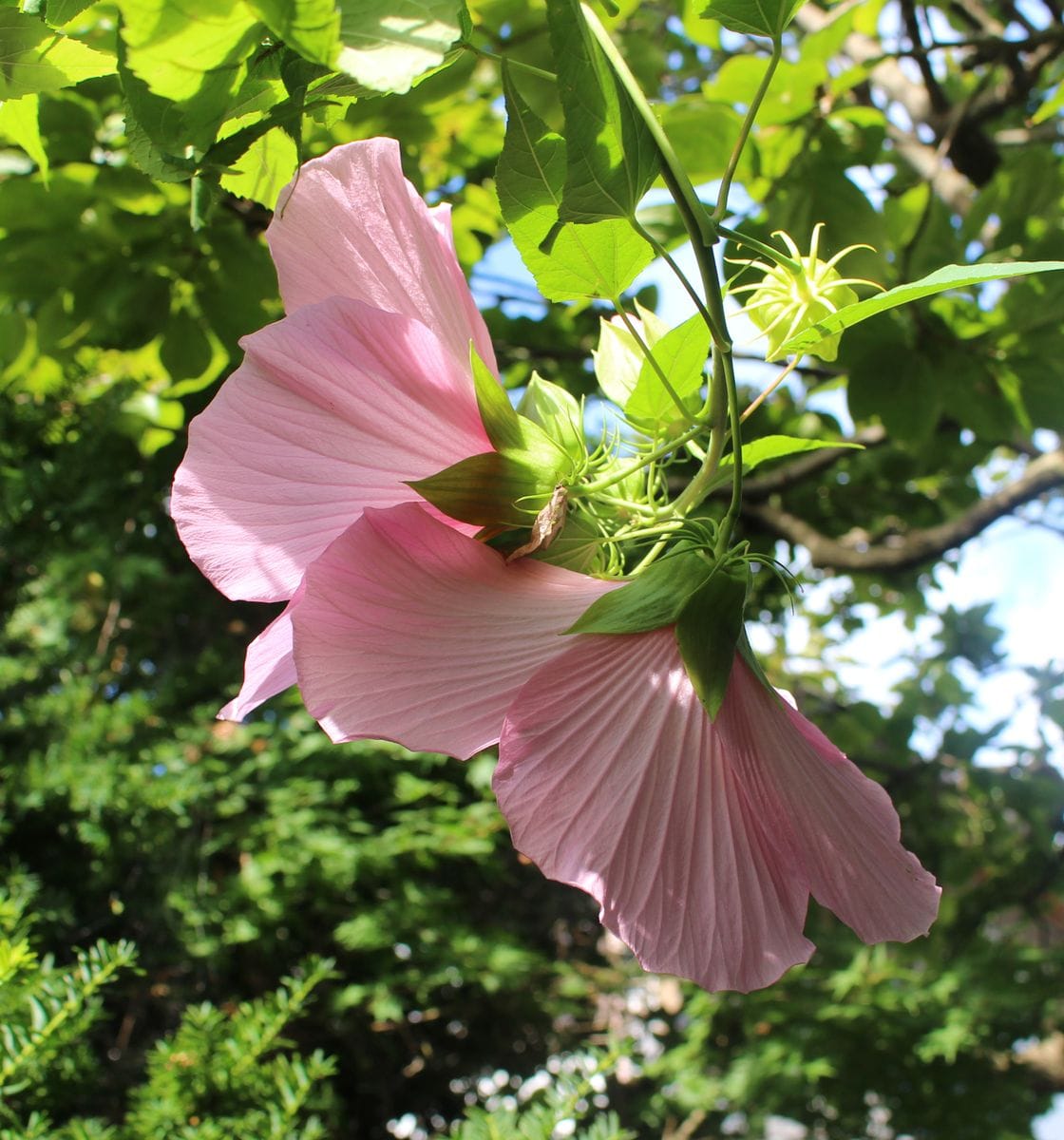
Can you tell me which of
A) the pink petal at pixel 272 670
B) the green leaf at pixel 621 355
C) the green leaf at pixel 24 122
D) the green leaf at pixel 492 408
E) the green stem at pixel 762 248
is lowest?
the pink petal at pixel 272 670

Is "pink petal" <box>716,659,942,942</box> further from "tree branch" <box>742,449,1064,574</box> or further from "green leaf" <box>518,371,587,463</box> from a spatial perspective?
"tree branch" <box>742,449,1064,574</box>

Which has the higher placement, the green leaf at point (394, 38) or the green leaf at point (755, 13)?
the green leaf at point (394, 38)

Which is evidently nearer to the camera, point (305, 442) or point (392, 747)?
point (305, 442)

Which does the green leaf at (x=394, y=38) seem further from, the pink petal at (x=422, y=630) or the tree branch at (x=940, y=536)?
the tree branch at (x=940, y=536)

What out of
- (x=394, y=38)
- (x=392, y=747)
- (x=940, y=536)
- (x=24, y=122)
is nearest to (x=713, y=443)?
(x=394, y=38)

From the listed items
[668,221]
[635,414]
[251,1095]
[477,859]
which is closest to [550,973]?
[477,859]

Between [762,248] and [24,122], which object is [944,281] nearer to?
[762,248]

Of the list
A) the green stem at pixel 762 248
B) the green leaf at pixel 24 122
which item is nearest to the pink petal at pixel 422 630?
the green stem at pixel 762 248
